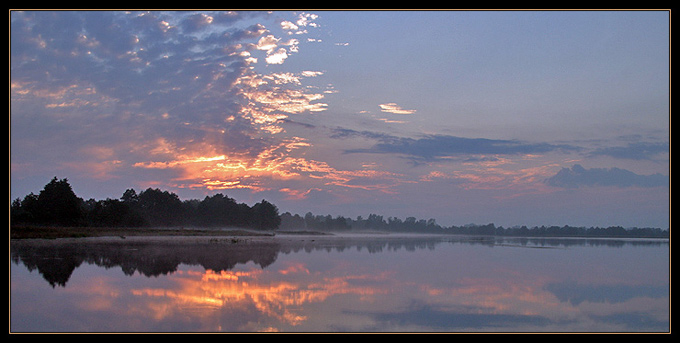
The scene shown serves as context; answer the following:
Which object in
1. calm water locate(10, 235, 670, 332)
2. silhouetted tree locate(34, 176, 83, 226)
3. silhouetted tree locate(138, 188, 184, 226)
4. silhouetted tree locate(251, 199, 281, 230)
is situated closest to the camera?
calm water locate(10, 235, 670, 332)

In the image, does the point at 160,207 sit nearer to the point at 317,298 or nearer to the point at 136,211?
the point at 136,211

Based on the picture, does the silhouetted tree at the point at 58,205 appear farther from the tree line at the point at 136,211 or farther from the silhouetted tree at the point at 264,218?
the silhouetted tree at the point at 264,218

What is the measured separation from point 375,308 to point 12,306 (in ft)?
37.1

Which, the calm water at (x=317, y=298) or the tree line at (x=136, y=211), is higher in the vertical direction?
the tree line at (x=136, y=211)

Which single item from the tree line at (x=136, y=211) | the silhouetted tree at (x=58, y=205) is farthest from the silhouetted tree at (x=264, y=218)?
the silhouetted tree at (x=58, y=205)

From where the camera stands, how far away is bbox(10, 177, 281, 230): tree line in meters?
60.9

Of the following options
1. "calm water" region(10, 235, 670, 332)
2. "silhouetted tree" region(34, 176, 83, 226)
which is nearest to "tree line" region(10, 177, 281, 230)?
"silhouetted tree" region(34, 176, 83, 226)

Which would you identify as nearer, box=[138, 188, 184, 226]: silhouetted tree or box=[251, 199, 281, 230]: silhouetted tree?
box=[138, 188, 184, 226]: silhouetted tree

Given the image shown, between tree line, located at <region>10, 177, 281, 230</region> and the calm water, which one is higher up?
tree line, located at <region>10, 177, 281, 230</region>

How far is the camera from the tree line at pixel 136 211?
200 feet

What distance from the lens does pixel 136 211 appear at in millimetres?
79438

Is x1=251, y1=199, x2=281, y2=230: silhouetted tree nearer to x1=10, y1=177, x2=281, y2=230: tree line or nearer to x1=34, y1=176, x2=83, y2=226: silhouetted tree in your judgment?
x1=10, y1=177, x2=281, y2=230: tree line

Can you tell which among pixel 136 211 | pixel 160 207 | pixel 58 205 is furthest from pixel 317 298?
pixel 160 207
